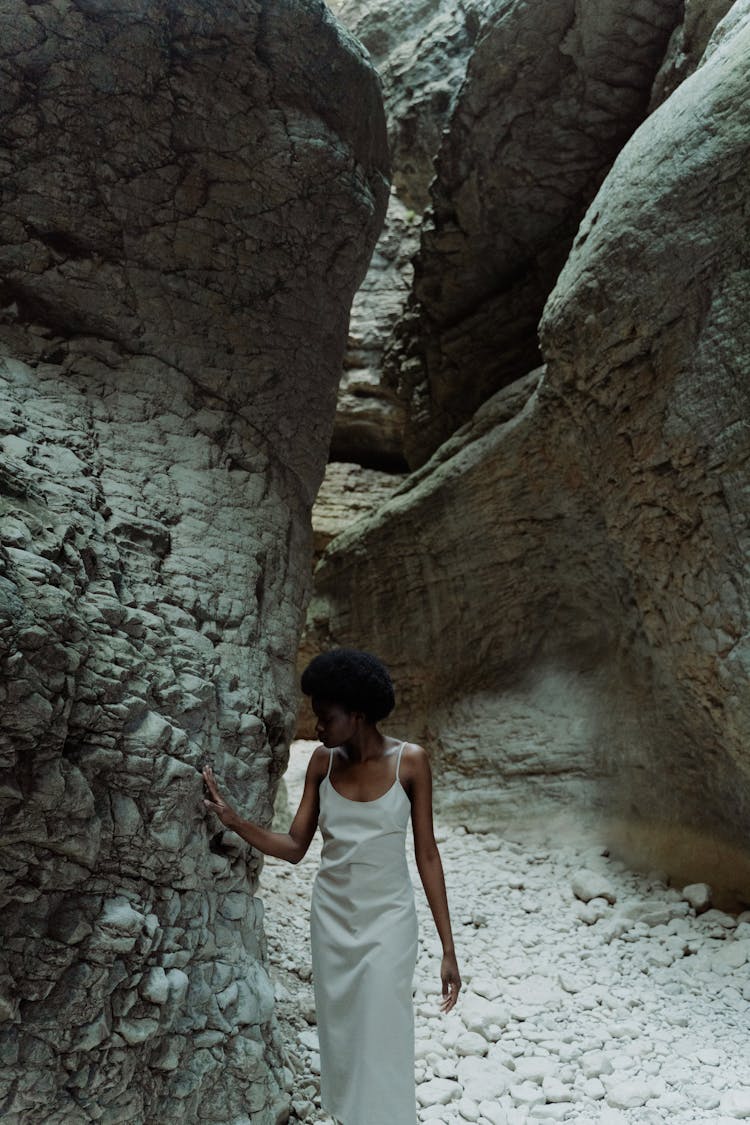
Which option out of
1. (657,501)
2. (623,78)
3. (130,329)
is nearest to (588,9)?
(623,78)

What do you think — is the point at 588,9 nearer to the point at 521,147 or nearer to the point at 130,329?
the point at 521,147

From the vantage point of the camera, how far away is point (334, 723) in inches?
109

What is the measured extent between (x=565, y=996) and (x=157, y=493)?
347 cm

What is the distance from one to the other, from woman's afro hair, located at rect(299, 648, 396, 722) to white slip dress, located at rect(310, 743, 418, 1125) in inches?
9.2

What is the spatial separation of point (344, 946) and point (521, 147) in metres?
8.05

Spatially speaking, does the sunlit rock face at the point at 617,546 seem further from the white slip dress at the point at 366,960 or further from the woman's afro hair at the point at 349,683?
the white slip dress at the point at 366,960

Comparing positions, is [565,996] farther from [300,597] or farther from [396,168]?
[396,168]

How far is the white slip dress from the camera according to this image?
254 cm

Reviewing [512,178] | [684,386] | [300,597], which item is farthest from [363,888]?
[512,178]

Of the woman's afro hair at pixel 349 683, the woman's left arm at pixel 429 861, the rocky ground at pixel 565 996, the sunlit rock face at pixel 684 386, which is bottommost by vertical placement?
the rocky ground at pixel 565 996

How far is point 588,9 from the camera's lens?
7570 millimetres

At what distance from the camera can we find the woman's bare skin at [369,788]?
2.72m

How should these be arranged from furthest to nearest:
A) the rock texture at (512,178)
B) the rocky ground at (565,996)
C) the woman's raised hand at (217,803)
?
the rock texture at (512,178), the rocky ground at (565,996), the woman's raised hand at (217,803)

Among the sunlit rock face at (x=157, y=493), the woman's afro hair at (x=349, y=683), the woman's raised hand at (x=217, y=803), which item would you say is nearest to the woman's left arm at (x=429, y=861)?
the woman's afro hair at (x=349, y=683)
